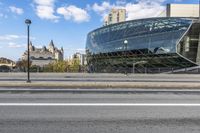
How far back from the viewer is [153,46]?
64.5 meters

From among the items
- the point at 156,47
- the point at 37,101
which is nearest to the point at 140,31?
the point at 156,47

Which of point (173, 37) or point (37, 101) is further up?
point (173, 37)

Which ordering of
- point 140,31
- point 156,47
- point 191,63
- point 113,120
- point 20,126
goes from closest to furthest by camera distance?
point 20,126 → point 113,120 → point 191,63 → point 156,47 → point 140,31

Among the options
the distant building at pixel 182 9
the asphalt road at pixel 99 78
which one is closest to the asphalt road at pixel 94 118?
the asphalt road at pixel 99 78

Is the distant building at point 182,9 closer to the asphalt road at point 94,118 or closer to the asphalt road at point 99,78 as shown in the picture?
the asphalt road at point 99,78

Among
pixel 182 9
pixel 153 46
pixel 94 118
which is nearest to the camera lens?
pixel 94 118

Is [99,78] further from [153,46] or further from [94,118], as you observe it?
[153,46]

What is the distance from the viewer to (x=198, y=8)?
300 feet

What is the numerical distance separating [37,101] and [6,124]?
4.10m

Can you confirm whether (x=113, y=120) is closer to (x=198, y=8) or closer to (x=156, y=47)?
(x=156, y=47)

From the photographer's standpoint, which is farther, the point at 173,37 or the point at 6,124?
the point at 173,37

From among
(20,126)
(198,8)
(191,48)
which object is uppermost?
(198,8)

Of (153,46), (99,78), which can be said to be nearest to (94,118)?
(99,78)

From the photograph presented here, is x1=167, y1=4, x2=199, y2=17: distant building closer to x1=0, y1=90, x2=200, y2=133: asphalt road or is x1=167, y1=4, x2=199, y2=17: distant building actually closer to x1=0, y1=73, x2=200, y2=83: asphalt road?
x1=0, y1=73, x2=200, y2=83: asphalt road
